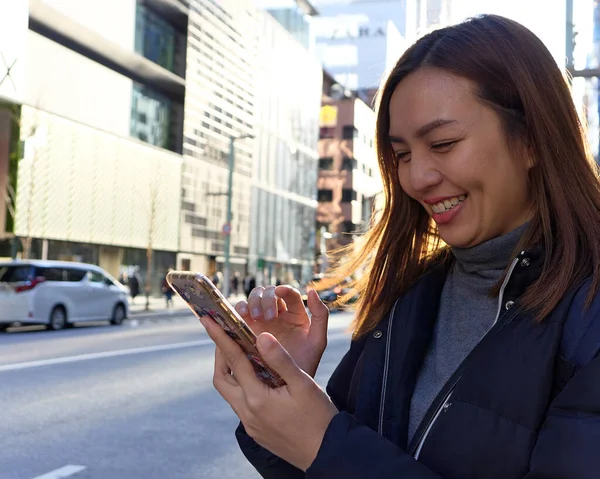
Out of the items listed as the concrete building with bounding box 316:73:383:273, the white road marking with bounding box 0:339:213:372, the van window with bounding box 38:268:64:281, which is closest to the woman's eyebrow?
the white road marking with bounding box 0:339:213:372

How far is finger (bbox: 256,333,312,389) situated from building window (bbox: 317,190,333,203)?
76.2 m

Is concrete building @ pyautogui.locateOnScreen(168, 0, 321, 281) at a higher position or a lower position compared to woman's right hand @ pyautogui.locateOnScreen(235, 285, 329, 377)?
higher

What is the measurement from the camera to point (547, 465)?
4.10ft

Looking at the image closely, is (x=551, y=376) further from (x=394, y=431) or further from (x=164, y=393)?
(x=164, y=393)

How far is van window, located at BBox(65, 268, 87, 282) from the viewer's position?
1902 cm

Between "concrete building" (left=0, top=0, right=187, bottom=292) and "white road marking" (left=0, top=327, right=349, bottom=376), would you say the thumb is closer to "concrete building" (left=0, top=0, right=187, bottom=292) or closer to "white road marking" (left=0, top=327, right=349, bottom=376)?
"white road marking" (left=0, top=327, right=349, bottom=376)

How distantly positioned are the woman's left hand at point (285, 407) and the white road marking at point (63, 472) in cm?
394

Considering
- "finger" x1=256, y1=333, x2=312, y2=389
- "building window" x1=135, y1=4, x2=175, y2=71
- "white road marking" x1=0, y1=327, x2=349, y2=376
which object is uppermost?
"building window" x1=135, y1=4, x2=175, y2=71

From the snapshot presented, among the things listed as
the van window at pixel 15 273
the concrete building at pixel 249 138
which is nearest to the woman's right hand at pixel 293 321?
the van window at pixel 15 273

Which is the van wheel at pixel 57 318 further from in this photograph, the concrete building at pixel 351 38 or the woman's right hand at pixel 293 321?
the concrete building at pixel 351 38

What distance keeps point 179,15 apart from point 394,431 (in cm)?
4526

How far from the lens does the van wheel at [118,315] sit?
21000mm

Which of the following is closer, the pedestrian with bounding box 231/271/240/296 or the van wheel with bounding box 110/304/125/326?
the van wheel with bounding box 110/304/125/326

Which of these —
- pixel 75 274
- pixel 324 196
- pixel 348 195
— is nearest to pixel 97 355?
pixel 75 274
